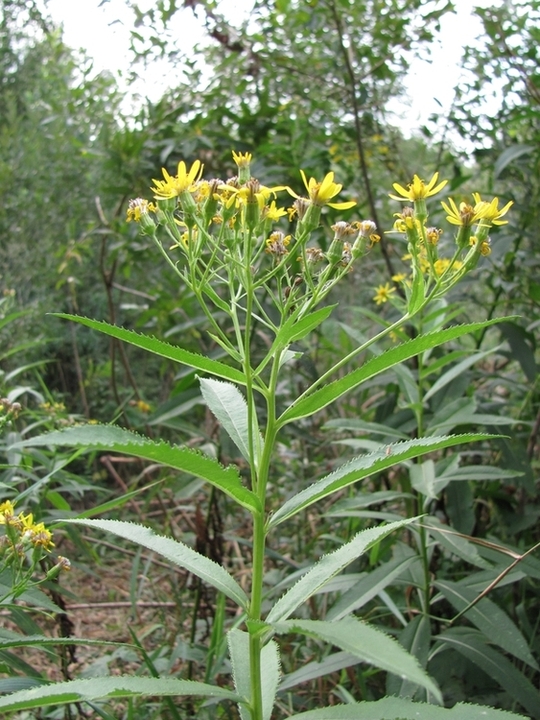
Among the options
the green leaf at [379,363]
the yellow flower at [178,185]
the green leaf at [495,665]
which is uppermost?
the yellow flower at [178,185]

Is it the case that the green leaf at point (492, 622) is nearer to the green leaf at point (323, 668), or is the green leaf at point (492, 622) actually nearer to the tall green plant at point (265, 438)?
the green leaf at point (323, 668)

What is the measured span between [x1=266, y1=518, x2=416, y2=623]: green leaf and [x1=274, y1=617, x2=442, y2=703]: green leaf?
0.32 ft

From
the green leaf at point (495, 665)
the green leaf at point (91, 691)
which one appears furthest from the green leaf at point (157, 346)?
the green leaf at point (495, 665)

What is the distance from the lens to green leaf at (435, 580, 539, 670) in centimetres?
134

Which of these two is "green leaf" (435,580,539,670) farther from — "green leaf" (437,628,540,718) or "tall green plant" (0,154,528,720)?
"tall green plant" (0,154,528,720)

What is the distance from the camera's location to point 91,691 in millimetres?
802

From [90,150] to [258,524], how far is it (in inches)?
91.6

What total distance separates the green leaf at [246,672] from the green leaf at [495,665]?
0.57 m

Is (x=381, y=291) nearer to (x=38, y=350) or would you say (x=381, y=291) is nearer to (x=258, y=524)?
(x=258, y=524)

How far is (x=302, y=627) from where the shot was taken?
79 cm

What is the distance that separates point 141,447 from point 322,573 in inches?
13.1

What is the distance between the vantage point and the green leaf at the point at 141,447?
778 millimetres

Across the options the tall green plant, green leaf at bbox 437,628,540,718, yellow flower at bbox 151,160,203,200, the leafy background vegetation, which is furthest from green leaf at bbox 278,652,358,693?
yellow flower at bbox 151,160,203,200

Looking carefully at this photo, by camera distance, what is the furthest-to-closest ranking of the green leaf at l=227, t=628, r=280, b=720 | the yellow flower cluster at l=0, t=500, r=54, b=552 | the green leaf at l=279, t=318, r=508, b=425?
the yellow flower cluster at l=0, t=500, r=54, b=552
the green leaf at l=227, t=628, r=280, b=720
the green leaf at l=279, t=318, r=508, b=425
